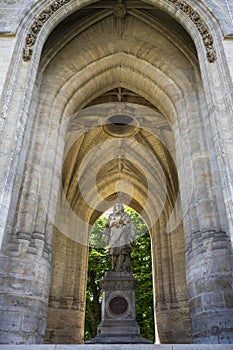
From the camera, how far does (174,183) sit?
607 inches

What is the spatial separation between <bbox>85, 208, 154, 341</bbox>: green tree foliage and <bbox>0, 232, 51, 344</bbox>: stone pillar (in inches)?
459

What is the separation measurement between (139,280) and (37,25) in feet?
47.1

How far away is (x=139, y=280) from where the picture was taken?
18625 millimetres

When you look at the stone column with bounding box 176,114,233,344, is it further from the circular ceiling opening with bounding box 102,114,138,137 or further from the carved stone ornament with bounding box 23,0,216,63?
the circular ceiling opening with bounding box 102,114,138,137

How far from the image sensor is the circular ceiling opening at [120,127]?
15.2 meters

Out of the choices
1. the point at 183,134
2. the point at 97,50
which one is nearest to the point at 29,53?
the point at 97,50

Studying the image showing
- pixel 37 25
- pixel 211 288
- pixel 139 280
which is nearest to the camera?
pixel 211 288

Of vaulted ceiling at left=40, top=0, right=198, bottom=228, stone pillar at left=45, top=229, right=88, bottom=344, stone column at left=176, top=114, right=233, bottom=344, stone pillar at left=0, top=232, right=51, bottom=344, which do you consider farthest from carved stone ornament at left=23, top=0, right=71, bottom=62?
stone pillar at left=45, top=229, right=88, bottom=344

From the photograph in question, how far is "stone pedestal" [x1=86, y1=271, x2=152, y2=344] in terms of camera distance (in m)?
8.05

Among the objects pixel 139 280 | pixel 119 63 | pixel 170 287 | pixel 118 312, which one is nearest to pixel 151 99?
pixel 119 63

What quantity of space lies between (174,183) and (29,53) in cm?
936

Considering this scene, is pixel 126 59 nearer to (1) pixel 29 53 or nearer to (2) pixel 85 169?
(1) pixel 29 53

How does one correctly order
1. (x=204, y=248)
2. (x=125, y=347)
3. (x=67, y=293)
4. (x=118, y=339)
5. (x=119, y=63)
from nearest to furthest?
(x=125, y=347) < (x=204, y=248) < (x=118, y=339) < (x=119, y=63) < (x=67, y=293)

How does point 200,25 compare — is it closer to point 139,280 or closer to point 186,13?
point 186,13
